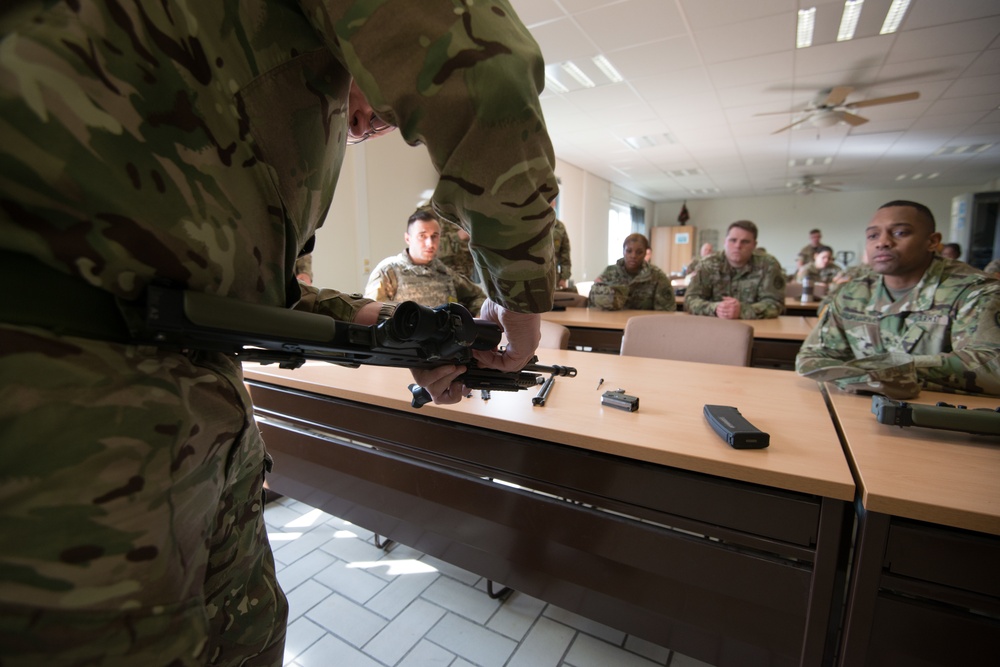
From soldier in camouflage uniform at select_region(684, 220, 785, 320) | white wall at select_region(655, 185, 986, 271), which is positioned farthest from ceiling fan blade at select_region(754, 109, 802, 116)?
white wall at select_region(655, 185, 986, 271)

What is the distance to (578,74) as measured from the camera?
14.7 feet

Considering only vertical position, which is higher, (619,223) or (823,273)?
(619,223)

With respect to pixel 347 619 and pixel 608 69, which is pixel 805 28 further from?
pixel 347 619

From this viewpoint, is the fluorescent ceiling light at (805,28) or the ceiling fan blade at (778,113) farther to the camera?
the ceiling fan blade at (778,113)

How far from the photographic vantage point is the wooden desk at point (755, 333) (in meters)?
2.67

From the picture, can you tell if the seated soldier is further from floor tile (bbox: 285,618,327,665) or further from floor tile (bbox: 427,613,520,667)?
floor tile (bbox: 285,618,327,665)

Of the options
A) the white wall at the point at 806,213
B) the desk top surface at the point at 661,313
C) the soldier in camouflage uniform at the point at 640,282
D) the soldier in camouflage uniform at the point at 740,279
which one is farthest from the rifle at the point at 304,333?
the white wall at the point at 806,213

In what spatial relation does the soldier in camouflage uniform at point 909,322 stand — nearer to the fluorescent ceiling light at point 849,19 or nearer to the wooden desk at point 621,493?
the wooden desk at point 621,493

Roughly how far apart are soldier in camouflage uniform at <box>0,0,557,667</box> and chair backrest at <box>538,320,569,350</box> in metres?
1.65

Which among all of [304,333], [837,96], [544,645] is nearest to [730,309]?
[544,645]

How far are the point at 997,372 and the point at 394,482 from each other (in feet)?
6.27

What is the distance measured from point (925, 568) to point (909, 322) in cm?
142

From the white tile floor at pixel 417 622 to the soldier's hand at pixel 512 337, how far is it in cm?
111

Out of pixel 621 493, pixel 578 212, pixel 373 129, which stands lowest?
pixel 621 493
